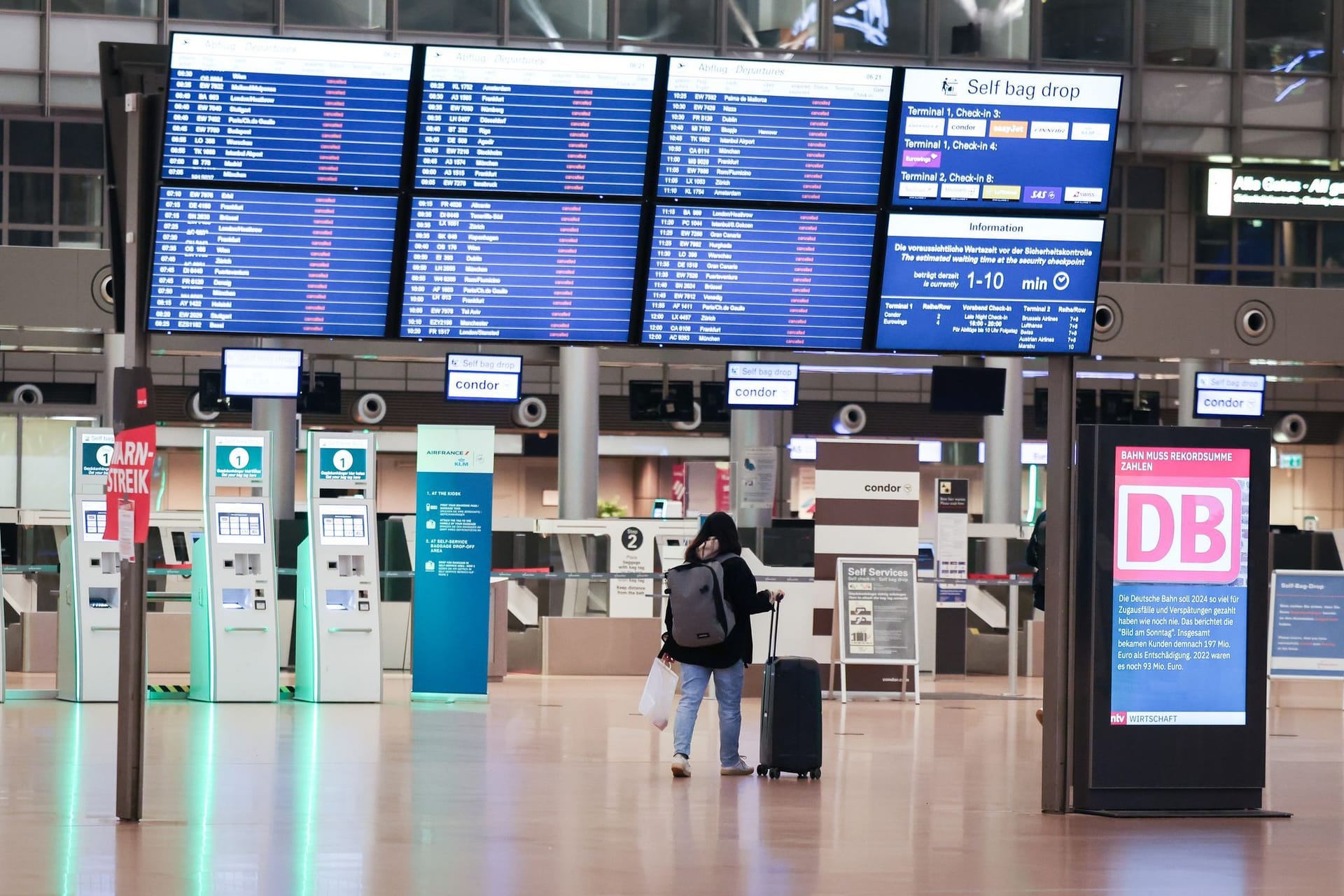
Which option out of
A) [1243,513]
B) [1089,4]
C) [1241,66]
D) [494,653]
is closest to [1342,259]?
[1241,66]

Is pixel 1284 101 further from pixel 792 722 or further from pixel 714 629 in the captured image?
pixel 714 629

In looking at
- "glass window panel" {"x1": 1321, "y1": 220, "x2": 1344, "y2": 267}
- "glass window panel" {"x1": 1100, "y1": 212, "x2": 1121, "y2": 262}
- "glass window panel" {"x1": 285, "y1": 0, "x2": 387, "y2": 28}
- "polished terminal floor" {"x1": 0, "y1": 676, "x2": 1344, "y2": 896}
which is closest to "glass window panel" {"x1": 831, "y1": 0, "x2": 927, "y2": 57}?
"glass window panel" {"x1": 1100, "y1": 212, "x2": 1121, "y2": 262}

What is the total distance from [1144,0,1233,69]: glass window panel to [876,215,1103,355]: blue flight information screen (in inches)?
805

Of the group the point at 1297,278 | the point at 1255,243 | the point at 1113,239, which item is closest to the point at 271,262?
the point at 1113,239

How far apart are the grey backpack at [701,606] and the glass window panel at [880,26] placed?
18405mm

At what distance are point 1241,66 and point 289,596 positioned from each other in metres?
17.5

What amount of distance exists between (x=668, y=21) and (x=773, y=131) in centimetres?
1843

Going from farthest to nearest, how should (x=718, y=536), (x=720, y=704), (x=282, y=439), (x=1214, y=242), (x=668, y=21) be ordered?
(x=1214, y=242), (x=668, y=21), (x=282, y=439), (x=718, y=536), (x=720, y=704)

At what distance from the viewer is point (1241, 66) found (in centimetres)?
2803

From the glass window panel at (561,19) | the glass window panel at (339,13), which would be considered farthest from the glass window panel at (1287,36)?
the glass window panel at (339,13)

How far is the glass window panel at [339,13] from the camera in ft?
84.6

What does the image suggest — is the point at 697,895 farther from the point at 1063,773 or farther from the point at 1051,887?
the point at 1063,773

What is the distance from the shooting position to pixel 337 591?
14500 mm

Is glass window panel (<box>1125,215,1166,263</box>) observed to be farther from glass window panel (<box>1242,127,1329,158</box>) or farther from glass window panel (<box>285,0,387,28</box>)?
glass window panel (<box>285,0,387,28</box>)
